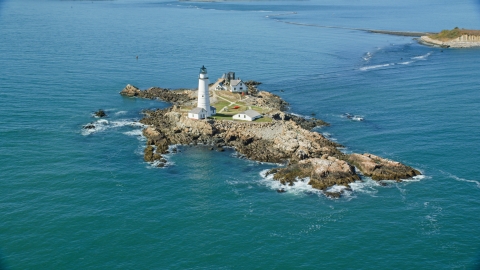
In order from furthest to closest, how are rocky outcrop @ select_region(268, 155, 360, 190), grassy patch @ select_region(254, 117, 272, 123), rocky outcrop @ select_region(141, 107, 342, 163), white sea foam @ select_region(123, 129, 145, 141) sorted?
1. grassy patch @ select_region(254, 117, 272, 123)
2. white sea foam @ select_region(123, 129, 145, 141)
3. rocky outcrop @ select_region(141, 107, 342, 163)
4. rocky outcrop @ select_region(268, 155, 360, 190)

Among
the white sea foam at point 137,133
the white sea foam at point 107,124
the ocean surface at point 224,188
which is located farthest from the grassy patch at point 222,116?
the white sea foam at point 107,124

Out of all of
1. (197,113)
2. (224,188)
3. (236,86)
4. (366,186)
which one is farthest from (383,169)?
(236,86)

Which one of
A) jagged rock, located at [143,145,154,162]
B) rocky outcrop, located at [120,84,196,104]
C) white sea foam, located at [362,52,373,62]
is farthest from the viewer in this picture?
white sea foam, located at [362,52,373,62]

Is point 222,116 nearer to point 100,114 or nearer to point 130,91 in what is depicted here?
point 100,114

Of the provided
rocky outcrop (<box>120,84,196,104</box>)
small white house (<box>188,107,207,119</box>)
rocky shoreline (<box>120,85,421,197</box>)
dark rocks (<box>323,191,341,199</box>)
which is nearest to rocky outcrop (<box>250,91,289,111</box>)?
rocky shoreline (<box>120,85,421,197</box>)

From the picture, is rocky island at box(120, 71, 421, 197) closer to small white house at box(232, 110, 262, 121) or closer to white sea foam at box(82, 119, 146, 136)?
small white house at box(232, 110, 262, 121)

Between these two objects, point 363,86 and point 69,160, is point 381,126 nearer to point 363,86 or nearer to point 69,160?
point 363,86

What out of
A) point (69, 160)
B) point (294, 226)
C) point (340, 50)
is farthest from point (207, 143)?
point (340, 50)

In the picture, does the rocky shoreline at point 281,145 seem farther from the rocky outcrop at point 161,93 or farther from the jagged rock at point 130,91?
the jagged rock at point 130,91
